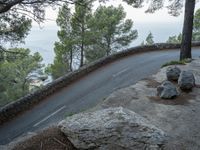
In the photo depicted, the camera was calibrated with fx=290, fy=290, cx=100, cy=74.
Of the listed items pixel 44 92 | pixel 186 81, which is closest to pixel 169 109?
pixel 186 81

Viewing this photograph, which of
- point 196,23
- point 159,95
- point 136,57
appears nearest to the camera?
point 159,95

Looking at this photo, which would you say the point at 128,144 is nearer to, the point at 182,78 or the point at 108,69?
the point at 182,78

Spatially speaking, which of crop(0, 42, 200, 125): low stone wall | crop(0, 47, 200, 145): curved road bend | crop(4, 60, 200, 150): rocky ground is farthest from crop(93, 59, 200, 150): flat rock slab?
crop(0, 42, 200, 125): low stone wall

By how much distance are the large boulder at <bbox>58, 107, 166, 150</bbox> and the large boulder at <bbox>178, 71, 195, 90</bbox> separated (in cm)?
548

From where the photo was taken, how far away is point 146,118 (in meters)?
9.06

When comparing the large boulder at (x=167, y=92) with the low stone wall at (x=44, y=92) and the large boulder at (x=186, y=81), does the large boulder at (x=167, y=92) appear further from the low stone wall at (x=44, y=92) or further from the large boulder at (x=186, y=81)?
the low stone wall at (x=44, y=92)

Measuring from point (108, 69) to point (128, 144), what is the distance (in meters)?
13.1

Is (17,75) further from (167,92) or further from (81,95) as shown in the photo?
(167,92)

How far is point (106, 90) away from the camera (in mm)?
14523

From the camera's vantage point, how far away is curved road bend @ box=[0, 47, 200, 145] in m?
12.2

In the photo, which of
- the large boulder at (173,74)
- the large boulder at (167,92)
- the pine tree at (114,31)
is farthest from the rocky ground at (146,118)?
the pine tree at (114,31)

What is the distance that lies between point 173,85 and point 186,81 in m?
0.69

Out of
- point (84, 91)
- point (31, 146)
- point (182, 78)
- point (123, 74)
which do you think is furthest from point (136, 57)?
point (31, 146)

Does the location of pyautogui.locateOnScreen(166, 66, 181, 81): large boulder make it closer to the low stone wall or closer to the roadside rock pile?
the roadside rock pile
